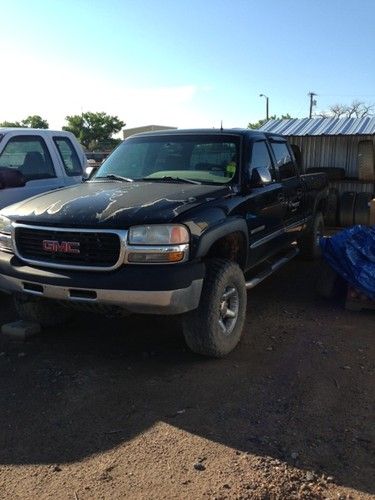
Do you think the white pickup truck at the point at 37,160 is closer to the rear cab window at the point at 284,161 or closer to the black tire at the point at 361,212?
the rear cab window at the point at 284,161

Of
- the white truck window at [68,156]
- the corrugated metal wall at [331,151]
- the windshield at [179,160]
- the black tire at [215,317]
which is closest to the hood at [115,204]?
the windshield at [179,160]

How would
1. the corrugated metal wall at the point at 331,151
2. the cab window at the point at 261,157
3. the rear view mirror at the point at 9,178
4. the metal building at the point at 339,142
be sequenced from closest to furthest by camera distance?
the cab window at the point at 261,157, the rear view mirror at the point at 9,178, the metal building at the point at 339,142, the corrugated metal wall at the point at 331,151

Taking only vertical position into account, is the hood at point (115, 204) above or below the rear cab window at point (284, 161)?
below

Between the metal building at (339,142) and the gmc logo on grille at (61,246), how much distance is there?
750 cm

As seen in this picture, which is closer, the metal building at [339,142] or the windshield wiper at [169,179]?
the windshield wiper at [169,179]

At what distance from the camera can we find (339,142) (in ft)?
36.6

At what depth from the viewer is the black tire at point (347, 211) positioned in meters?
9.62

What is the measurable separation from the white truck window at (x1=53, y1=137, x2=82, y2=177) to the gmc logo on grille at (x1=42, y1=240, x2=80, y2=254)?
3.33 m

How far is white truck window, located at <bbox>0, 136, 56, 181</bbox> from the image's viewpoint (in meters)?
6.29

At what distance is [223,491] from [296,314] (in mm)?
3047

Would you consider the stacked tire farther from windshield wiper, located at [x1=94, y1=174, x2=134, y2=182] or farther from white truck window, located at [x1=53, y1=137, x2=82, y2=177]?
windshield wiper, located at [x1=94, y1=174, x2=134, y2=182]

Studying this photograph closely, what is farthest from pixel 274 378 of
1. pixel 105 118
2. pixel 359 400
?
pixel 105 118

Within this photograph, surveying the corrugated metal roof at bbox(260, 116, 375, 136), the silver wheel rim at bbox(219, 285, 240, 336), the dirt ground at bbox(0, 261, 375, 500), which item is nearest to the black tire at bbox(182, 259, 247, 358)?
the silver wheel rim at bbox(219, 285, 240, 336)

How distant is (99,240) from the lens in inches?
144
